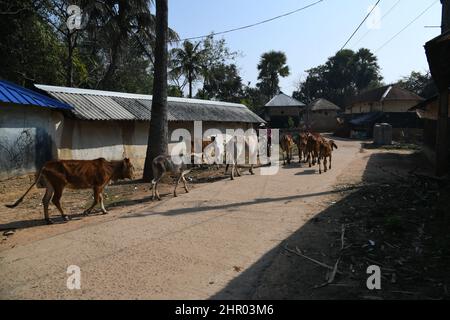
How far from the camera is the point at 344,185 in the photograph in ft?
40.1

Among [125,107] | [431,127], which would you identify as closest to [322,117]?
[431,127]

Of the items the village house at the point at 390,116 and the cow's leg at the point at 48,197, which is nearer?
the cow's leg at the point at 48,197

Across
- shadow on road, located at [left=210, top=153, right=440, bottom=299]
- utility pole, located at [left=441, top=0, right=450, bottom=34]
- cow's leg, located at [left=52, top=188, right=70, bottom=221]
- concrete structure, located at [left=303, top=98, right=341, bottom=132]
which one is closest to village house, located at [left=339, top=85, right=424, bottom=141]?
concrete structure, located at [left=303, top=98, right=341, bottom=132]

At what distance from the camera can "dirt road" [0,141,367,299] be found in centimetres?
522

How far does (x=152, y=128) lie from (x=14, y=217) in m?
6.04

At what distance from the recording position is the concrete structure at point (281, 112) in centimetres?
4969

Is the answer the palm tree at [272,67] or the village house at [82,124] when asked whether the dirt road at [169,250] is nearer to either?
the village house at [82,124]

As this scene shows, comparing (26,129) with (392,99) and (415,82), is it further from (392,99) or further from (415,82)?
(415,82)

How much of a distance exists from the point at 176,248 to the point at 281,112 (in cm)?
4469

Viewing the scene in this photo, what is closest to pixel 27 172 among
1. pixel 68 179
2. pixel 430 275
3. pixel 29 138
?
pixel 29 138

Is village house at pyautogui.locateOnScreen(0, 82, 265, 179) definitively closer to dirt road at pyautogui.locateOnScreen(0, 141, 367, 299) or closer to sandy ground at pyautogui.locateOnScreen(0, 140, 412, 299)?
sandy ground at pyautogui.locateOnScreen(0, 140, 412, 299)

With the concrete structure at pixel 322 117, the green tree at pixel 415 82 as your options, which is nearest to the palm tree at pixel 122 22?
the concrete structure at pixel 322 117

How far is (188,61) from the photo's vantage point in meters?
42.8

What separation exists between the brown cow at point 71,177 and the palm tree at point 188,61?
3378 cm
